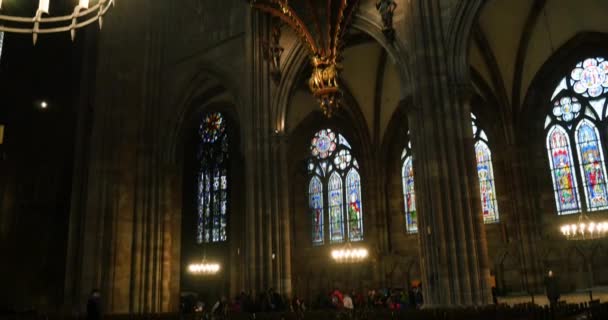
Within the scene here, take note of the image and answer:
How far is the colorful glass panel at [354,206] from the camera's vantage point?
25.1m

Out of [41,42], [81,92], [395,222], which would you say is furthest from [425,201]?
[41,42]

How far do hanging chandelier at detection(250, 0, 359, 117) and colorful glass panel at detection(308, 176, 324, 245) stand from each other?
11568 millimetres

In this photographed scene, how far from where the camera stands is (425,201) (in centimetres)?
1430

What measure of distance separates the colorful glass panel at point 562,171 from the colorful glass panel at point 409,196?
A: 5.73 meters

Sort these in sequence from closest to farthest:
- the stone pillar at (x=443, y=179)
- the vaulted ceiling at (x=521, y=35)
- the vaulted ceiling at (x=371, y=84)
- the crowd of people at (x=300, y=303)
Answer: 1. the stone pillar at (x=443, y=179)
2. the crowd of people at (x=300, y=303)
3. the vaulted ceiling at (x=521, y=35)
4. the vaulted ceiling at (x=371, y=84)

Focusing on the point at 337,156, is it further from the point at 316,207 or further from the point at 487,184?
the point at 487,184

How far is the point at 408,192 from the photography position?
24438 mm

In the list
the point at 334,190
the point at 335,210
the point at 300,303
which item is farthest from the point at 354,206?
the point at 300,303

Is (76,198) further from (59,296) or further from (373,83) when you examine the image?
(373,83)

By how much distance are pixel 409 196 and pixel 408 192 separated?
0.19 m

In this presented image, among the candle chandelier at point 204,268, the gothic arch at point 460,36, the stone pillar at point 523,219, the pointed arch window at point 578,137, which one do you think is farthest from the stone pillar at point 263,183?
the pointed arch window at point 578,137

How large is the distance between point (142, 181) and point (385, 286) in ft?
36.3

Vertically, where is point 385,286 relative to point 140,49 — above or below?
below

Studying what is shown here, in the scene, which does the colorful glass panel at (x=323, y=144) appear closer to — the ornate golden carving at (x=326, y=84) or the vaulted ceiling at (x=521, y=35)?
the vaulted ceiling at (x=521, y=35)
